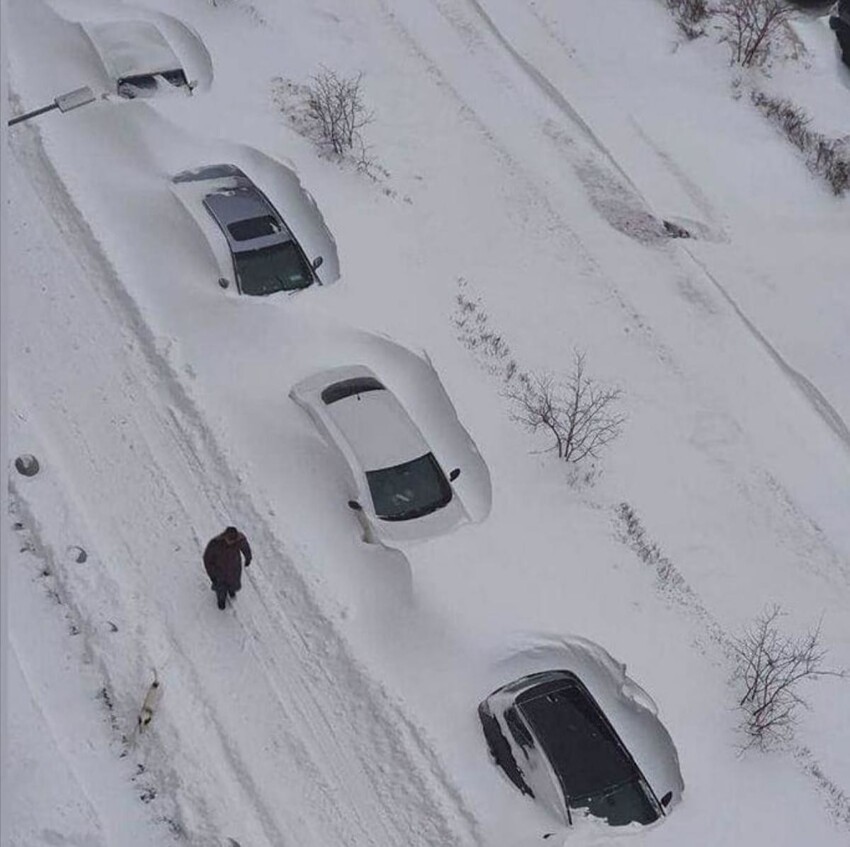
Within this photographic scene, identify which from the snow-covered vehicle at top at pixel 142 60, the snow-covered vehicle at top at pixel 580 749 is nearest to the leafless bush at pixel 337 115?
the snow-covered vehicle at top at pixel 142 60

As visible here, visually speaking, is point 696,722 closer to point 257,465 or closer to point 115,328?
point 257,465

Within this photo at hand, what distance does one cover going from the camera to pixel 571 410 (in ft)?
58.6

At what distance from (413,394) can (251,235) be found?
130 inches

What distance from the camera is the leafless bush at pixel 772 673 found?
1473 centimetres

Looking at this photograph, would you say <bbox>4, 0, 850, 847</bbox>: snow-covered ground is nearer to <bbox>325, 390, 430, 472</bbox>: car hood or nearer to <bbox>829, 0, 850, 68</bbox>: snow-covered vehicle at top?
<bbox>325, 390, 430, 472</bbox>: car hood

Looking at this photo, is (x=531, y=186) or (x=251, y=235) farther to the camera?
(x=531, y=186)

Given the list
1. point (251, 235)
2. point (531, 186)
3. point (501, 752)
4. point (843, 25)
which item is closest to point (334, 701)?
point (501, 752)

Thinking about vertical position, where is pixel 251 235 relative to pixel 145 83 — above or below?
above

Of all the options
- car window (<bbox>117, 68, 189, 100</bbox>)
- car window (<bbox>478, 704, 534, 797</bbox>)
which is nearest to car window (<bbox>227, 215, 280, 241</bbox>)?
car window (<bbox>117, 68, 189, 100</bbox>)

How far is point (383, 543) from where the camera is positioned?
49.0 feet

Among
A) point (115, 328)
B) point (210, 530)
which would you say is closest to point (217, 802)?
point (210, 530)

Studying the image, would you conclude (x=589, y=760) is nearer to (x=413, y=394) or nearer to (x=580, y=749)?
(x=580, y=749)

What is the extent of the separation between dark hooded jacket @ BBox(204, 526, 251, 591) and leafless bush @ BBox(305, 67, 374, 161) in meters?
8.86

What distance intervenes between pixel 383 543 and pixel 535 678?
241cm
